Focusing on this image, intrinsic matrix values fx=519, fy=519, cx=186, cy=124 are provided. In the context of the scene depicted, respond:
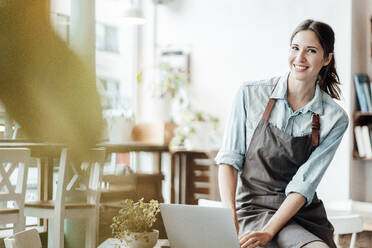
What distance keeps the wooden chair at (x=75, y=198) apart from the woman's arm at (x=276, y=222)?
433mm

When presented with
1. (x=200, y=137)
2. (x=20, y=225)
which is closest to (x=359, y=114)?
(x=200, y=137)

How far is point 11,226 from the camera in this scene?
4.25ft

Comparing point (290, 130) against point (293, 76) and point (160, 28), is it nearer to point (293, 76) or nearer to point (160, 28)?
point (293, 76)

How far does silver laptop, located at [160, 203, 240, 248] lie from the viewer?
1.24 metres

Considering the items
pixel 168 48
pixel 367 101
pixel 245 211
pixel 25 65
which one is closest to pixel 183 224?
pixel 245 211

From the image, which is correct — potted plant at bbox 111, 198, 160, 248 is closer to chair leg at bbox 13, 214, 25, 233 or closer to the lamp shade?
chair leg at bbox 13, 214, 25, 233

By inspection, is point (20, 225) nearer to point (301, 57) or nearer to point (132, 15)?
point (301, 57)

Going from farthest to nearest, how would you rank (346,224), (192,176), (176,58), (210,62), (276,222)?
(176,58), (210,62), (192,176), (346,224), (276,222)

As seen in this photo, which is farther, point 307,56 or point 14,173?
→ point 307,56

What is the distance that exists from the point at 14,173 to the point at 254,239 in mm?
669

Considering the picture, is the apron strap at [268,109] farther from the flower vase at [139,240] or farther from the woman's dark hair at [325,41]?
the flower vase at [139,240]

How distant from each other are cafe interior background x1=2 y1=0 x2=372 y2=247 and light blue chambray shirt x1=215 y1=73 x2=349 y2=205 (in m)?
2.24

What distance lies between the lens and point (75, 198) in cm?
143

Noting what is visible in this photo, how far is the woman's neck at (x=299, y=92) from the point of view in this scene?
5.54 ft
